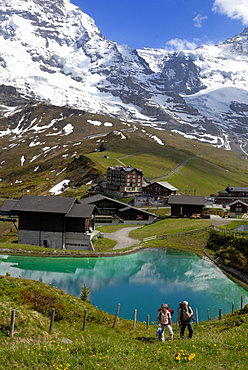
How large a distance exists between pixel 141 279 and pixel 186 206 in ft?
141

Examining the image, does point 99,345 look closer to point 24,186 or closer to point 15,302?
point 15,302

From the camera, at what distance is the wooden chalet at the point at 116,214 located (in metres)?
87.5

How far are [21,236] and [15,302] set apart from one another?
42.7m

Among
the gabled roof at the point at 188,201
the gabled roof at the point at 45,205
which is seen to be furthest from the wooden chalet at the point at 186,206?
the gabled roof at the point at 45,205

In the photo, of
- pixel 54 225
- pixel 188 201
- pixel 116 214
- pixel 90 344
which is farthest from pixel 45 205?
pixel 90 344

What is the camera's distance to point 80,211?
62844mm

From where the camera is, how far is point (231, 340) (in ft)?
55.7

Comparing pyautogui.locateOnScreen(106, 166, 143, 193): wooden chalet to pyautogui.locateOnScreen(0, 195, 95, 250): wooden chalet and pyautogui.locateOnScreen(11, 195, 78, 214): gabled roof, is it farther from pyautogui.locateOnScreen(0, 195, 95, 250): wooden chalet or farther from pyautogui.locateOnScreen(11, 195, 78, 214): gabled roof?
pyautogui.locateOnScreen(0, 195, 95, 250): wooden chalet

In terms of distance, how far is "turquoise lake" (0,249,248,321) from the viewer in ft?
119

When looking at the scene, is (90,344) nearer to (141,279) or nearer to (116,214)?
(141,279)

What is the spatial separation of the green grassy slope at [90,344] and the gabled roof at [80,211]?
3717 centimetres

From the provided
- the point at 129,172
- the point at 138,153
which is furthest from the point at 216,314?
the point at 138,153

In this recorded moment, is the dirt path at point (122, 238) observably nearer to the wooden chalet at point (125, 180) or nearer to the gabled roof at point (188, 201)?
the gabled roof at point (188, 201)

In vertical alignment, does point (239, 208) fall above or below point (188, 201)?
below
